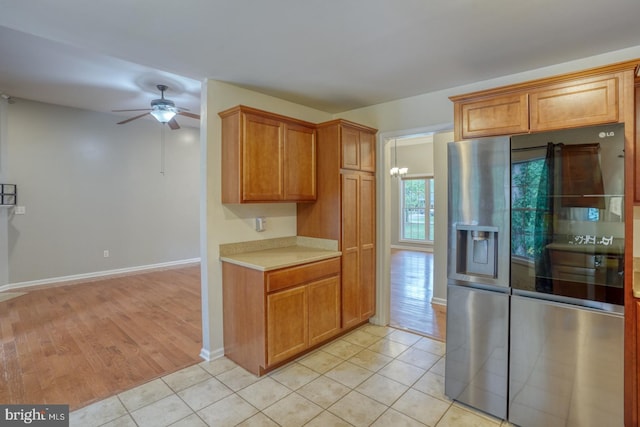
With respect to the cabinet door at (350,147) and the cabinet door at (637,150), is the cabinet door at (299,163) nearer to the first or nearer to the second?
the cabinet door at (350,147)

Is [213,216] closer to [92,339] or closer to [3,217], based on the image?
[92,339]

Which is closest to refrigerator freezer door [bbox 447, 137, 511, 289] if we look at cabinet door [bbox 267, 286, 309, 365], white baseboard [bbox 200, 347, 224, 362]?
cabinet door [bbox 267, 286, 309, 365]

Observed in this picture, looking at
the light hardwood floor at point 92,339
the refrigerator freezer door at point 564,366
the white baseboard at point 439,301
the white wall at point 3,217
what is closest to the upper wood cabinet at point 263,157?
the light hardwood floor at point 92,339

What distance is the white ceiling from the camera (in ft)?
6.07

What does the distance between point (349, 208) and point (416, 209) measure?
6.50 m

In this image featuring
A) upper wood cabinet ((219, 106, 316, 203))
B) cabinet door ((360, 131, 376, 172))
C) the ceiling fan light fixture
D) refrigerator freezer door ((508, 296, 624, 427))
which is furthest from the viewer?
the ceiling fan light fixture

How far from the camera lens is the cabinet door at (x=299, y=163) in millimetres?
3139

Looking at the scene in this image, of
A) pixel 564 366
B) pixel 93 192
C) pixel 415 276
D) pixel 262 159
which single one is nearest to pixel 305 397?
pixel 564 366

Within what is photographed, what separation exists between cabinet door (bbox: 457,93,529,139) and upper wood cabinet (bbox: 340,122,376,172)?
3.98 feet

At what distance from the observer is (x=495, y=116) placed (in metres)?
2.22

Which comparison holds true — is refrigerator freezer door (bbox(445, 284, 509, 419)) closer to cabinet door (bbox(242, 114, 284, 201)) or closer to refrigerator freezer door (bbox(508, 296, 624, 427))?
refrigerator freezer door (bbox(508, 296, 624, 427))

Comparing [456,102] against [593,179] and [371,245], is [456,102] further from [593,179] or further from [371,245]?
[371,245]

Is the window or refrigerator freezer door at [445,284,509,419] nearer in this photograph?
refrigerator freezer door at [445,284,509,419]

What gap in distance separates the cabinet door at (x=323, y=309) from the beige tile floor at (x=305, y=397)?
0.21m
